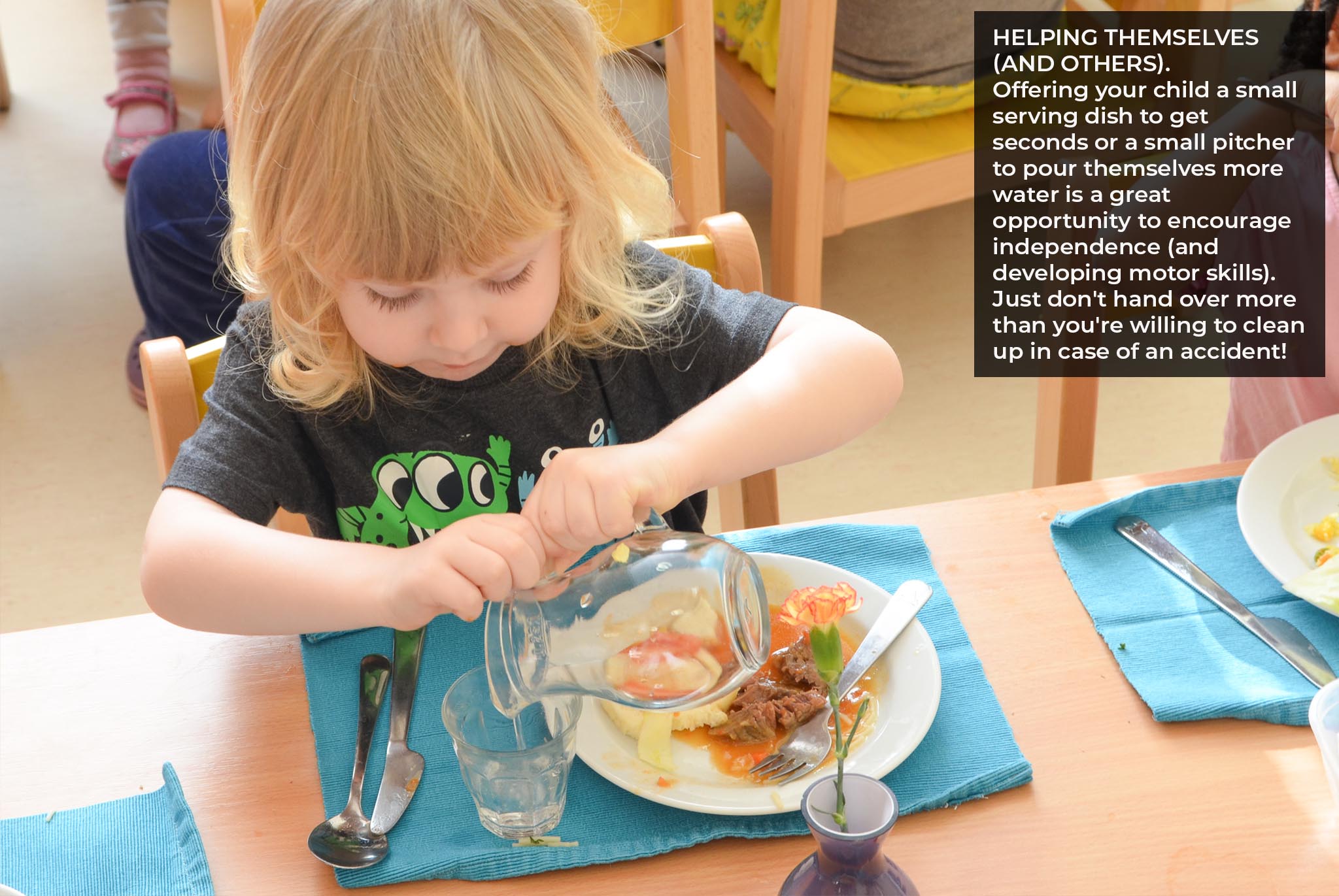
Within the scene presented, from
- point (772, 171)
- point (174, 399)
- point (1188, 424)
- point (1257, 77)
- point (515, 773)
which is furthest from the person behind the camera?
point (1188, 424)

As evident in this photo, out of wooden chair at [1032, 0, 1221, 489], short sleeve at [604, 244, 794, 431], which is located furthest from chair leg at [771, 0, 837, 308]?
short sleeve at [604, 244, 794, 431]

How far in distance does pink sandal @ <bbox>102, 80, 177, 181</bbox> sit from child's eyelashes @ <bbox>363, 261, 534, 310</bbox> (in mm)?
2438

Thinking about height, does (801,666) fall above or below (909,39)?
below

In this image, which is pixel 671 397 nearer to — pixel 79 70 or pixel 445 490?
pixel 445 490

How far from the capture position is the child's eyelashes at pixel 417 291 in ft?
2.61

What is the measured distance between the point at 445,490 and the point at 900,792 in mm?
466

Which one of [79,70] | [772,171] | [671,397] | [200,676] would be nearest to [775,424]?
[671,397]

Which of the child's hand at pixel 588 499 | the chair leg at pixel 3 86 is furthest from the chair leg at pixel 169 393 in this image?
the chair leg at pixel 3 86

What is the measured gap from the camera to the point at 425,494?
3.31ft

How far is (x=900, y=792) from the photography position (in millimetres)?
723

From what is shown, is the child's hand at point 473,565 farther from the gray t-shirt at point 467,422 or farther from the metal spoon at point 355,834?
the gray t-shirt at point 467,422

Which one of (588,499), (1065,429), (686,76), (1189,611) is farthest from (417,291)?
(686,76)

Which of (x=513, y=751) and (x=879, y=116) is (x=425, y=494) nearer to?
(x=513, y=751)

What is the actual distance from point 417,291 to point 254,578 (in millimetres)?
212
